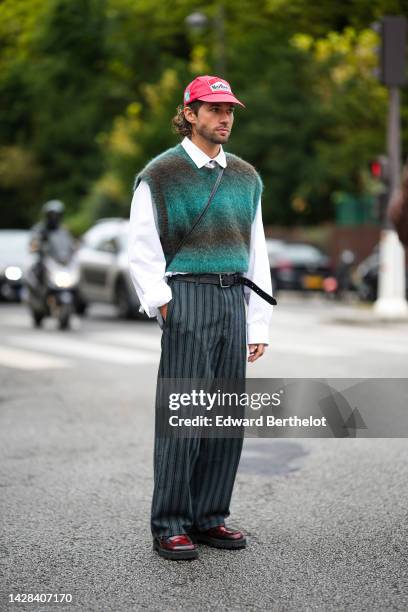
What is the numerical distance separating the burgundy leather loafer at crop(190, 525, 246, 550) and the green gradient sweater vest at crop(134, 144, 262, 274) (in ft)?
3.56

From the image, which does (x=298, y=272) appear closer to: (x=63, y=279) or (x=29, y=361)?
(x=63, y=279)

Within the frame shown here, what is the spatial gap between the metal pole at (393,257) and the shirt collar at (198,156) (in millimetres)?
14253

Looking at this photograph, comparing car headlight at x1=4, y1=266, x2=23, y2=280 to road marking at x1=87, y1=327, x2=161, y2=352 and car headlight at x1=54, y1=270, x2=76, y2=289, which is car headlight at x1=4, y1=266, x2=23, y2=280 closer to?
car headlight at x1=54, y1=270, x2=76, y2=289

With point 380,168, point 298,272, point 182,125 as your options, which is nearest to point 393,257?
point 380,168

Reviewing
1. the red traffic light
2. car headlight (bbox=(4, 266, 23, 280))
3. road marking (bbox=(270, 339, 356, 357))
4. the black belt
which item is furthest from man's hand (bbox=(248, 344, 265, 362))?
car headlight (bbox=(4, 266, 23, 280))

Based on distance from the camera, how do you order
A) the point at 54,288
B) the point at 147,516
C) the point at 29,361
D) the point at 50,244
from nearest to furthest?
the point at 147,516, the point at 29,361, the point at 54,288, the point at 50,244

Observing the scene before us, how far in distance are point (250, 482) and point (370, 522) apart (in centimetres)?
108

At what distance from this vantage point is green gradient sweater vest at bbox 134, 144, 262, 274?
4.46 meters

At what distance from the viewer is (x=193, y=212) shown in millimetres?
4469

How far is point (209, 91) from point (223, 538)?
1.82 m

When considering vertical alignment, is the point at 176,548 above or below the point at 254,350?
below

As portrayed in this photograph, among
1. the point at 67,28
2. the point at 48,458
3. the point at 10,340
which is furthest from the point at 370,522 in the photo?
the point at 67,28

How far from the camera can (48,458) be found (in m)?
6.65

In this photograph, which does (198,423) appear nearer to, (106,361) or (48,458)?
(48,458)
